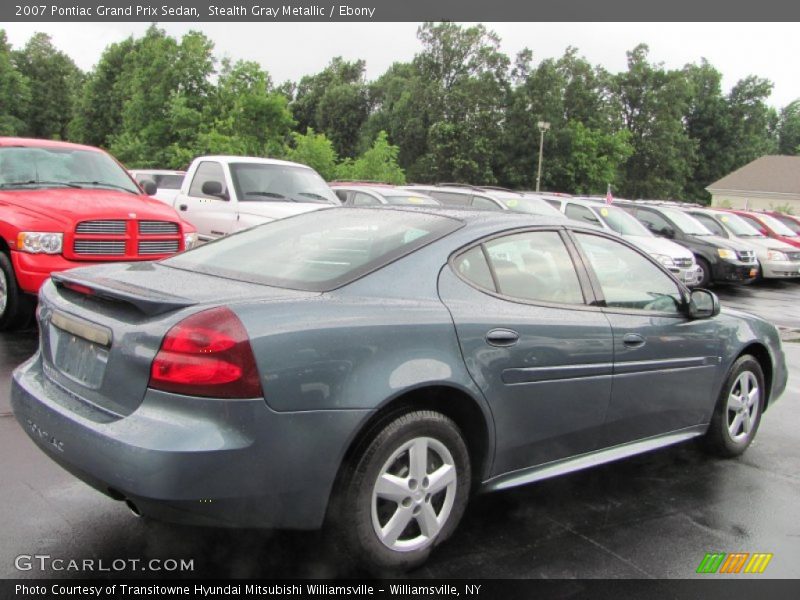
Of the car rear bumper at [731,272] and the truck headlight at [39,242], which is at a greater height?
the truck headlight at [39,242]

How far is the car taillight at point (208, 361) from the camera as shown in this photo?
105 inches

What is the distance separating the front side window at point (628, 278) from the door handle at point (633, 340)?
18cm

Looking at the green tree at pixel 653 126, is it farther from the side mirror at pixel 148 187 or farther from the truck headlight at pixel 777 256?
the side mirror at pixel 148 187

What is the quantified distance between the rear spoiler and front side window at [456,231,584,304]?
1.31m

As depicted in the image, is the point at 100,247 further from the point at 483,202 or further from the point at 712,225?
the point at 712,225

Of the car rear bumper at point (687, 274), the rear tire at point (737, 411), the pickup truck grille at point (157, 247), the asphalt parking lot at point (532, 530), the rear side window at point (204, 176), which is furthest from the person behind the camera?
the car rear bumper at point (687, 274)

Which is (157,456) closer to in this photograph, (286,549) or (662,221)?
(286,549)

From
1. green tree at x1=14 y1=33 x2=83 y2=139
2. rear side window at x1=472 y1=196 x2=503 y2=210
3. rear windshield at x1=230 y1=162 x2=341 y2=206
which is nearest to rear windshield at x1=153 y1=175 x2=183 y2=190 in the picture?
rear side window at x1=472 y1=196 x2=503 y2=210

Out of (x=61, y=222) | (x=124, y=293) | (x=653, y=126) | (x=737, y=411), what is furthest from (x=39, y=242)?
(x=653, y=126)

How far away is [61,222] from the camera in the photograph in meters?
6.79

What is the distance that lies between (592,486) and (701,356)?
3.33ft

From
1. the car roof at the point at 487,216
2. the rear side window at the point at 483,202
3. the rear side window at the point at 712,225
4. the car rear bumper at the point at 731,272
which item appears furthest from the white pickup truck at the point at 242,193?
the rear side window at the point at 712,225

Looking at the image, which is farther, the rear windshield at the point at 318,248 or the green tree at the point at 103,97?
the green tree at the point at 103,97

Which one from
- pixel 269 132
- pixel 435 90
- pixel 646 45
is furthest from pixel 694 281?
pixel 646 45
